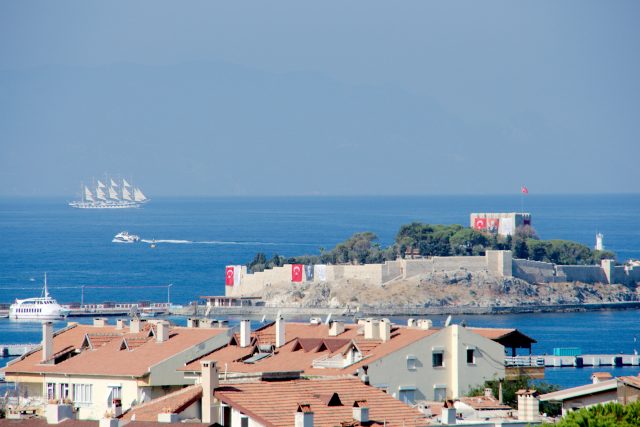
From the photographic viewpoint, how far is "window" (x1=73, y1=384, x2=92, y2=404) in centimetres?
2872

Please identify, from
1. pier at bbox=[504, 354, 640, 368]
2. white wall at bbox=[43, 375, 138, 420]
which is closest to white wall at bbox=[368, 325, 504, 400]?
white wall at bbox=[43, 375, 138, 420]

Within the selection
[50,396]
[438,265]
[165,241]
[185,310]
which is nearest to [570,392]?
[50,396]

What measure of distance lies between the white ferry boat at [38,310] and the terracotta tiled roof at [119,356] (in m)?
69.5

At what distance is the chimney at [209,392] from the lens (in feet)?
65.9

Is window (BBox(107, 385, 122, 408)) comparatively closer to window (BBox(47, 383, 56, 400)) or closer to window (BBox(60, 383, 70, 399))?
window (BBox(60, 383, 70, 399))

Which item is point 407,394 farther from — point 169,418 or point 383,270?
point 383,270

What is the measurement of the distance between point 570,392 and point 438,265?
88.1 m

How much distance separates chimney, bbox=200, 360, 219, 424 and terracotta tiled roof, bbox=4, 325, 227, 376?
8166 mm

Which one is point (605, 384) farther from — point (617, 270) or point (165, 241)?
point (165, 241)

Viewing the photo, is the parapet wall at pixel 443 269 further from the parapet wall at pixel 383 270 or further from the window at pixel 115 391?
the window at pixel 115 391

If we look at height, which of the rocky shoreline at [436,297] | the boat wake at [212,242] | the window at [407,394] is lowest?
the window at [407,394]

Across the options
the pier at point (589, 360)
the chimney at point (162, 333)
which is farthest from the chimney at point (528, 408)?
the pier at point (589, 360)

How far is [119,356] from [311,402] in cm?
1028

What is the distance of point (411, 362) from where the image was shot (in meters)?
30.8
